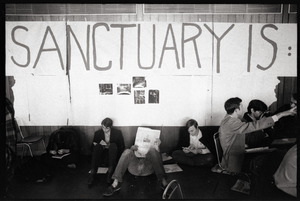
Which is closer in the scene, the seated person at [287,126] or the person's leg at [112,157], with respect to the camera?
the seated person at [287,126]

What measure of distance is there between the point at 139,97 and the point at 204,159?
167 cm

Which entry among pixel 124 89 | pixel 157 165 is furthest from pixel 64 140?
pixel 157 165

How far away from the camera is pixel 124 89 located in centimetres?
472

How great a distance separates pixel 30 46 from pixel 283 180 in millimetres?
4419

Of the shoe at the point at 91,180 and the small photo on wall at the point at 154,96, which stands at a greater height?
the small photo on wall at the point at 154,96

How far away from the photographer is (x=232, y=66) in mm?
4508

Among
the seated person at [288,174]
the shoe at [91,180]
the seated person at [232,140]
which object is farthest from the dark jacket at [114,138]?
the seated person at [288,174]

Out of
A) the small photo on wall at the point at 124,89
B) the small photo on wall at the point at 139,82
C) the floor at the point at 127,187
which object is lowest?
the floor at the point at 127,187

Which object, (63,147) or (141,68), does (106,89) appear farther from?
(63,147)

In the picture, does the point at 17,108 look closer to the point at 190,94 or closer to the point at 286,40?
the point at 190,94

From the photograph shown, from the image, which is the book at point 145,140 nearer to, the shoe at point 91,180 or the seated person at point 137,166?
the seated person at point 137,166

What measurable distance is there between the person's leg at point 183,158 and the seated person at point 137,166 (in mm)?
630

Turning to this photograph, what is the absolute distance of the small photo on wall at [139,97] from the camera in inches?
186

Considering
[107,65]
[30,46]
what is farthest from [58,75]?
[107,65]
